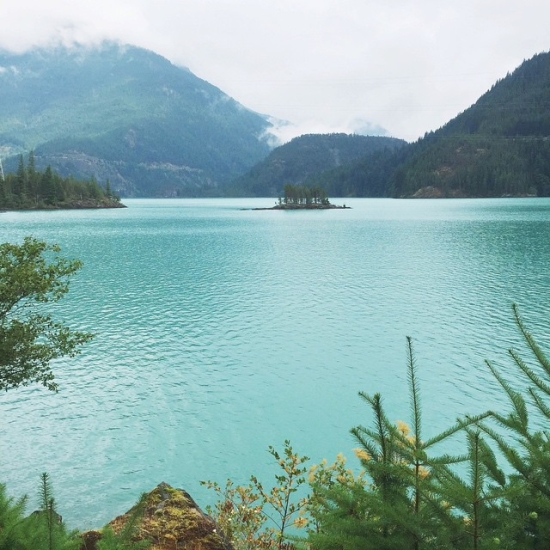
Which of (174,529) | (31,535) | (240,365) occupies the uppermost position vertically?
(31,535)

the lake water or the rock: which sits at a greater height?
the rock

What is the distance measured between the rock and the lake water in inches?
284

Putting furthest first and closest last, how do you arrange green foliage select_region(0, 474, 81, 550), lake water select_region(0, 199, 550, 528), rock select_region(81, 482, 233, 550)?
1. lake water select_region(0, 199, 550, 528)
2. rock select_region(81, 482, 233, 550)
3. green foliage select_region(0, 474, 81, 550)

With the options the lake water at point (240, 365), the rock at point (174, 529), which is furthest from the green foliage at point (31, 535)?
the lake water at point (240, 365)

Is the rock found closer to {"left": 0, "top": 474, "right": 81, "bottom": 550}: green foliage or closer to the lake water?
{"left": 0, "top": 474, "right": 81, "bottom": 550}: green foliage

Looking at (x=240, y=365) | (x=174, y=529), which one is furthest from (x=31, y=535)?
(x=240, y=365)

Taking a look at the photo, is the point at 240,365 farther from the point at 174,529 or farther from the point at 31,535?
the point at 31,535

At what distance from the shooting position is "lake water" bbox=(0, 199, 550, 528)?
20.5 m

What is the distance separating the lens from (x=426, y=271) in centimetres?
6322

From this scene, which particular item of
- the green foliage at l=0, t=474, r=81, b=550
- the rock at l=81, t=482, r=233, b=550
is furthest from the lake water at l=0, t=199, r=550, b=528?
the green foliage at l=0, t=474, r=81, b=550

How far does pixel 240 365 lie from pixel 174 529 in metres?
21.6

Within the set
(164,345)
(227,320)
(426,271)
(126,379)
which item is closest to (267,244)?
(426,271)

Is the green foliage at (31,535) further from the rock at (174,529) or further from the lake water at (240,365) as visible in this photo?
the lake water at (240,365)

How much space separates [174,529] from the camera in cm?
982
